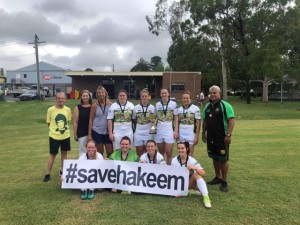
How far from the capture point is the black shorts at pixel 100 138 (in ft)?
23.1

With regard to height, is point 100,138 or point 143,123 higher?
point 143,123

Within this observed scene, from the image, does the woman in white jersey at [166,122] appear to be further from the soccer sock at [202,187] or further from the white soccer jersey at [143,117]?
the soccer sock at [202,187]

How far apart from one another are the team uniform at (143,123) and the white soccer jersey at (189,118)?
591 mm

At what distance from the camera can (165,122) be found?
6914 mm

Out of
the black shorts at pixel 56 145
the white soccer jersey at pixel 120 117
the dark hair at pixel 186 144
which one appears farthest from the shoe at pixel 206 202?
the black shorts at pixel 56 145

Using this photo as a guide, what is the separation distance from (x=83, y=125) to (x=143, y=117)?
120cm

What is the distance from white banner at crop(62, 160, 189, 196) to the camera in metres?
6.24

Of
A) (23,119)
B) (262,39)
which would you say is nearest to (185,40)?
(262,39)

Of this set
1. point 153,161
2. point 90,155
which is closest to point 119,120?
point 90,155

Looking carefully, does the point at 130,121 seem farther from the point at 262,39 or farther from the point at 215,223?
the point at 262,39

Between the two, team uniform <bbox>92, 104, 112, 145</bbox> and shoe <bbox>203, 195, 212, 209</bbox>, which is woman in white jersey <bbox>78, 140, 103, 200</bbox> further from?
shoe <bbox>203, 195, 212, 209</bbox>

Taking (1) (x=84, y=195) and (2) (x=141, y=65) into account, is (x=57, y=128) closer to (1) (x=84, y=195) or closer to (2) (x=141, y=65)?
(1) (x=84, y=195)

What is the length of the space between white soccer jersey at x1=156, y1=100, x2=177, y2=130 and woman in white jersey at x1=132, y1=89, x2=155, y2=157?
0.44 ft

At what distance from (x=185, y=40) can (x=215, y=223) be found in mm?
44643
